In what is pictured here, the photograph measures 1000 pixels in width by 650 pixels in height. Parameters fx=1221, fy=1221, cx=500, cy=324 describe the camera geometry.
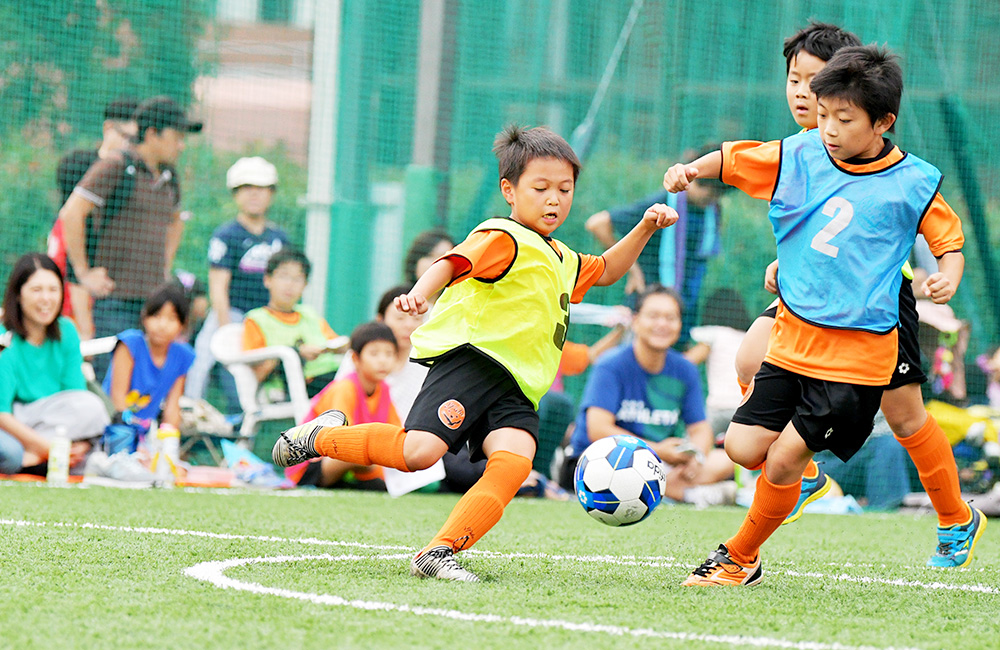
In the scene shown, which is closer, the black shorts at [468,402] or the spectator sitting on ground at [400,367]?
the black shorts at [468,402]

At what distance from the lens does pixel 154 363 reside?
7477 millimetres

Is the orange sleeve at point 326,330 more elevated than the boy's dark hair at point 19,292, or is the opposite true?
the boy's dark hair at point 19,292

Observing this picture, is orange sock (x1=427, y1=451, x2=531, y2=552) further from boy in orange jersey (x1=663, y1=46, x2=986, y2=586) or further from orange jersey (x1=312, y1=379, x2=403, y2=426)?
orange jersey (x1=312, y1=379, x2=403, y2=426)

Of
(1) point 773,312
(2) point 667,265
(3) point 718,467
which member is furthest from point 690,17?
(1) point 773,312

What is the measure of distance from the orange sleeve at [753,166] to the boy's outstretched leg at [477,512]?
990 millimetres

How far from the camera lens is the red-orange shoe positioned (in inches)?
138

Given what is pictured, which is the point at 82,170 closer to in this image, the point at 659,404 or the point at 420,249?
the point at 420,249

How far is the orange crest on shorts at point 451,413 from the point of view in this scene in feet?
12.0

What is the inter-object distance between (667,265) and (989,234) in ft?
8.71

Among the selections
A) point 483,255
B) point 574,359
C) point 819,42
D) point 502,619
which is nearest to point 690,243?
point 574,359

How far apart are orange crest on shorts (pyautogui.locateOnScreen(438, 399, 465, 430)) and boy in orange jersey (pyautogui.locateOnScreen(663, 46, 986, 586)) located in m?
0.80

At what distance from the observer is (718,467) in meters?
7.32

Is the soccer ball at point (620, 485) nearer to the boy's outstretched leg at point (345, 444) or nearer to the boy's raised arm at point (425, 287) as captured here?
the boy's outstretched leg at point (345, 444)

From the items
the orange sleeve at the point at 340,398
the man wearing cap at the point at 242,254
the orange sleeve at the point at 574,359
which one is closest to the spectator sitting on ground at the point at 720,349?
the orange sleeve at the point at 574,359
